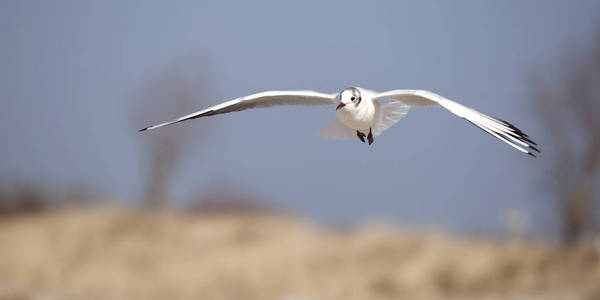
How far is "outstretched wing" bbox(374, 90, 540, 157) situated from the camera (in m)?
2.37

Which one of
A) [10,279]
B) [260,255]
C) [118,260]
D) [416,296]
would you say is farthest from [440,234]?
[10,279]

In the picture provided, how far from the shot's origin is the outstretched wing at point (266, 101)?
2.78 meters

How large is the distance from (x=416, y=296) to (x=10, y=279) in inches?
158

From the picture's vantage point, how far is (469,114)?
2.48 metres

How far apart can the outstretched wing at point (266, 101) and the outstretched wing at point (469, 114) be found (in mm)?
255

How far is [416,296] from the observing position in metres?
7.54

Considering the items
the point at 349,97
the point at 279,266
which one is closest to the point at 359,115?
the point at 349,97

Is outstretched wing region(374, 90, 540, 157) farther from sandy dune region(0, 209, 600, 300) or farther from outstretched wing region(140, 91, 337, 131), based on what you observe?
sandy dune region(0, 209, 600, 300)

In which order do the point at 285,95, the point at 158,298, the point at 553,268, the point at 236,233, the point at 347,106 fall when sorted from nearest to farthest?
the point at 347,106 < the point at 285,95 < the point at 158,298 < the point at 553,268 < the point at 236,233

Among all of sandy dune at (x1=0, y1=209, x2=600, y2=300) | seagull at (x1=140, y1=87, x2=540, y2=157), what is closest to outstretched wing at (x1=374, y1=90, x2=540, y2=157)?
seagull at (x1=140, y1=87, x2=540, y2=157)

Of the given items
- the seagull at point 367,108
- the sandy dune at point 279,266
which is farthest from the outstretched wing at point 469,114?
the sandy dune at point 279,266

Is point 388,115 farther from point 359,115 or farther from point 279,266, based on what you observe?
point 279,266

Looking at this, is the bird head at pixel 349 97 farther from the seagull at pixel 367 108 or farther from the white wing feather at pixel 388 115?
the white wing feather at pixel 388 115

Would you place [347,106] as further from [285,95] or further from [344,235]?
[344,235]
